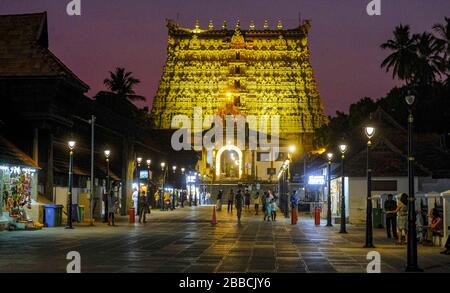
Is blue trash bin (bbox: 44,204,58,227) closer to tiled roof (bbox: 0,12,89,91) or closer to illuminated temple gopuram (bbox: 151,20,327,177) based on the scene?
tiled roof (bbox: 0,12,89,91)

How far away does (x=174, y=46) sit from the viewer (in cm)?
15088

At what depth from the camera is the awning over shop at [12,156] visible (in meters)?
33.0

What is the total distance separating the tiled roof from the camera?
36.9m

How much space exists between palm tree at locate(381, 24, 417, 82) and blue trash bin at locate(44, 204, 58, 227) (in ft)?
232

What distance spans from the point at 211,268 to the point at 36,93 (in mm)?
22172

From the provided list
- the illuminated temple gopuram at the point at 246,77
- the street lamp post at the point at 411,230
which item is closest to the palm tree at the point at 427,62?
the illuminated temple gopuram at the point at 246,77

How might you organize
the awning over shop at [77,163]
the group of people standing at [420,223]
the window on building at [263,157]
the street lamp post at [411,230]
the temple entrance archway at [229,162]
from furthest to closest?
1. the window on building at [263,157]
2. the temple entrance archway at [229,162]
3. the awning over shop at [77,163]
4. the group of people standing at [420,223]
5. the street lamp post at [411,230]

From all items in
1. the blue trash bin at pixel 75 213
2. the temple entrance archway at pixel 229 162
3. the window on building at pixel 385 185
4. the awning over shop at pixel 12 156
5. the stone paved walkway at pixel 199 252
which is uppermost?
the temple entrance archway at pixel 229 162

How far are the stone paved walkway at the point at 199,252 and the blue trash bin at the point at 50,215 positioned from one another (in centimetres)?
364

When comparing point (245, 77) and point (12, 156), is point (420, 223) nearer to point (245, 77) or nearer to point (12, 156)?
point (12, 156)

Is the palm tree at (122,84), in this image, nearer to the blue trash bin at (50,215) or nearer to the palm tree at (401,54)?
the palm tree at (401,54)

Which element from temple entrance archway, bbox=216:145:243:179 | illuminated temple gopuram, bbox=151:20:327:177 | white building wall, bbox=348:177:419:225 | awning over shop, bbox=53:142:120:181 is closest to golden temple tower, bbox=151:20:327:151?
illuminated temple gopuram, bbox=151:20:327:177
